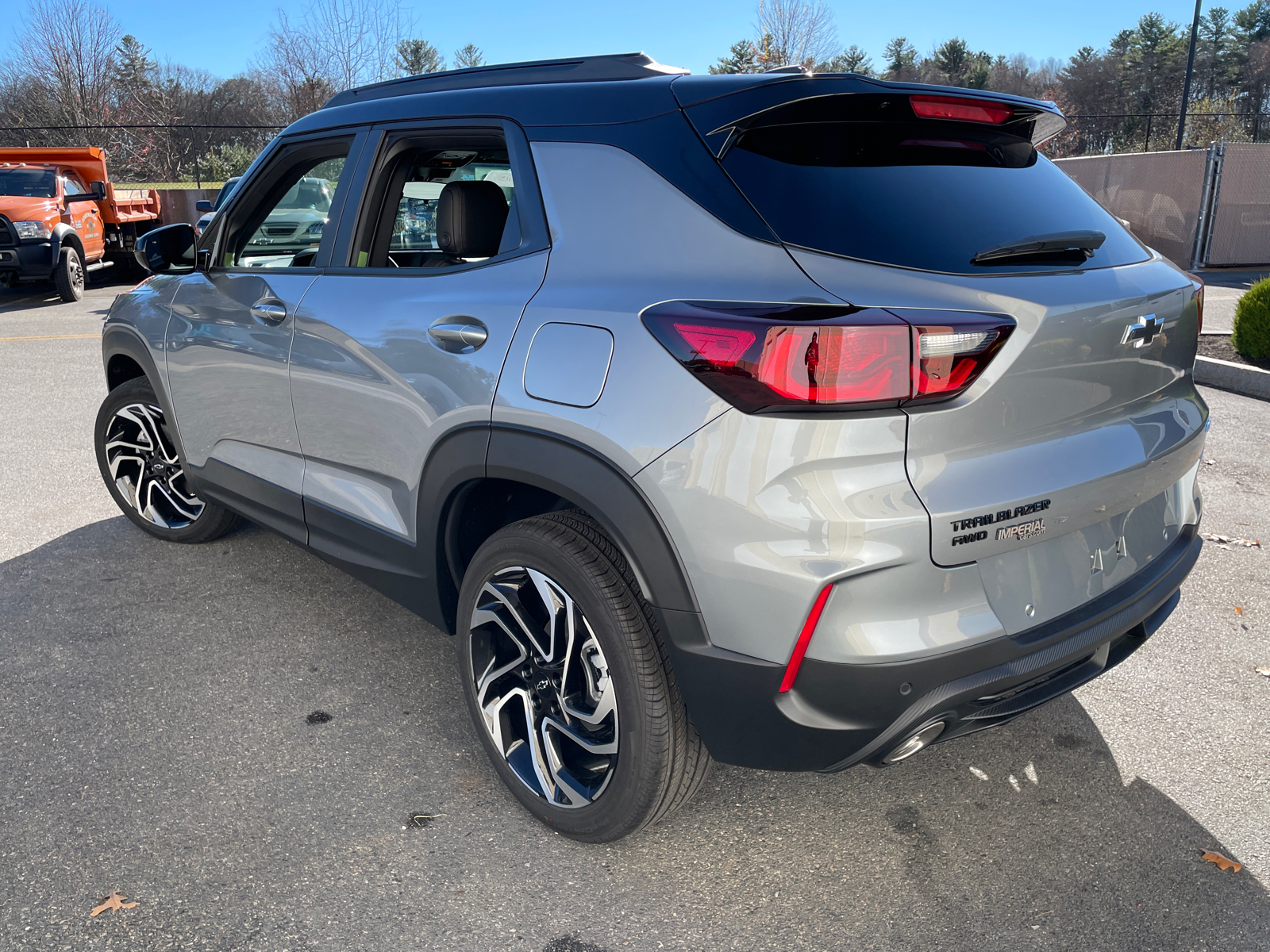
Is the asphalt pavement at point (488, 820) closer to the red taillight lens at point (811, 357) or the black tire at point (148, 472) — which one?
the black tire at point (148, 472)

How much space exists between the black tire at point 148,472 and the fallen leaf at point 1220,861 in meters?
3.73

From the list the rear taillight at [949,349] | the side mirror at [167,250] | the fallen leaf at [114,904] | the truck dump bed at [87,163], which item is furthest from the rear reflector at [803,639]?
the truck dump bed at [87,163]

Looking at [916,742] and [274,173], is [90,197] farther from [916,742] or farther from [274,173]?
[916,742]

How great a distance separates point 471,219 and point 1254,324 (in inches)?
300

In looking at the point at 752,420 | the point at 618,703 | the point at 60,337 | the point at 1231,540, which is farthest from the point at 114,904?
the point at 60,337

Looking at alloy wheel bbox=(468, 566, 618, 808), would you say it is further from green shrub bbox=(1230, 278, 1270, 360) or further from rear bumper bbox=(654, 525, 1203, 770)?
green shrub bbox=(1230, 278, 1270, 360)

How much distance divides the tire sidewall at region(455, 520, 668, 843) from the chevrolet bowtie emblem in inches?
49.3

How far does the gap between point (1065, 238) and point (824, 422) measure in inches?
32.3

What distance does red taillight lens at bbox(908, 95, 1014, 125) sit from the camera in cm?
214

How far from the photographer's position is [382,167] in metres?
2.91

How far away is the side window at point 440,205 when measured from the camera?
2.62 meters

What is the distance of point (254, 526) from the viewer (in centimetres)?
460

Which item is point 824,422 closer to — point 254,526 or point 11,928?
point 11,928

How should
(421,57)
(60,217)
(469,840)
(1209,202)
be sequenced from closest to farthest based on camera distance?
(469,840)
(60,217)
(1209,202)
(421,57)
